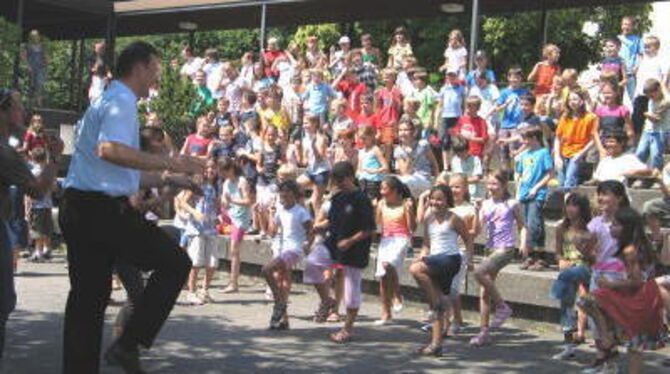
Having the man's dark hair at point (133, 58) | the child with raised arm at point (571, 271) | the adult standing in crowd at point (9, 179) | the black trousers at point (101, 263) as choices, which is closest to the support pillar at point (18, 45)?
the adult standing in crowd at point (9, 179)

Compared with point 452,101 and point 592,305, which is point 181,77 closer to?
point 452,101

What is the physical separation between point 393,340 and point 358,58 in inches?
330

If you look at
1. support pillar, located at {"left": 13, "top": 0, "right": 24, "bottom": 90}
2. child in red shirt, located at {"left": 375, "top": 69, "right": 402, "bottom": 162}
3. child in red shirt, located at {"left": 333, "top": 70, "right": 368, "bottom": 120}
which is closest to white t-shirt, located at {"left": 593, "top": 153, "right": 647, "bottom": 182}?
child in red shirt, located at {"left": 375, "top": 69, "right": 402, "bottom": 162}

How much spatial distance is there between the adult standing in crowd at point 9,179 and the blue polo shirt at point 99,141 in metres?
0.47

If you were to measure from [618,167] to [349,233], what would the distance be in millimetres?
3278

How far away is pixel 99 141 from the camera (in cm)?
524

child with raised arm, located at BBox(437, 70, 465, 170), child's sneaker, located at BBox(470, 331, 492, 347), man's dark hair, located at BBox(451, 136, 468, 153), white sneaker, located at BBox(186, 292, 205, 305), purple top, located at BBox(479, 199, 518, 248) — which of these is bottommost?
white sneaker, located at BBox(186, 292, 205, 305)

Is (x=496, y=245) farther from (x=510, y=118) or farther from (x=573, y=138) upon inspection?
(x=510, y=118)

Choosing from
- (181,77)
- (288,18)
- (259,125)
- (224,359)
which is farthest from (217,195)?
(288,18)

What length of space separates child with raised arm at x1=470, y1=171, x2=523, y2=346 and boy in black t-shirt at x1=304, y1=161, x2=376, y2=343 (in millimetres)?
1123

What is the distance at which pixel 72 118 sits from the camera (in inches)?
889

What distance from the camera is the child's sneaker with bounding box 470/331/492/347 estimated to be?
8.83m

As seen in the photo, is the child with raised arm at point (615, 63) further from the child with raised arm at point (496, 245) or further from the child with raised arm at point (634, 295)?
the child with raised arm at point (634, 295)

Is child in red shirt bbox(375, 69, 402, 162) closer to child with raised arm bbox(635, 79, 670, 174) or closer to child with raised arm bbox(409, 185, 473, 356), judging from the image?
child with raised arm bbox(635, 79, 670, 174)
